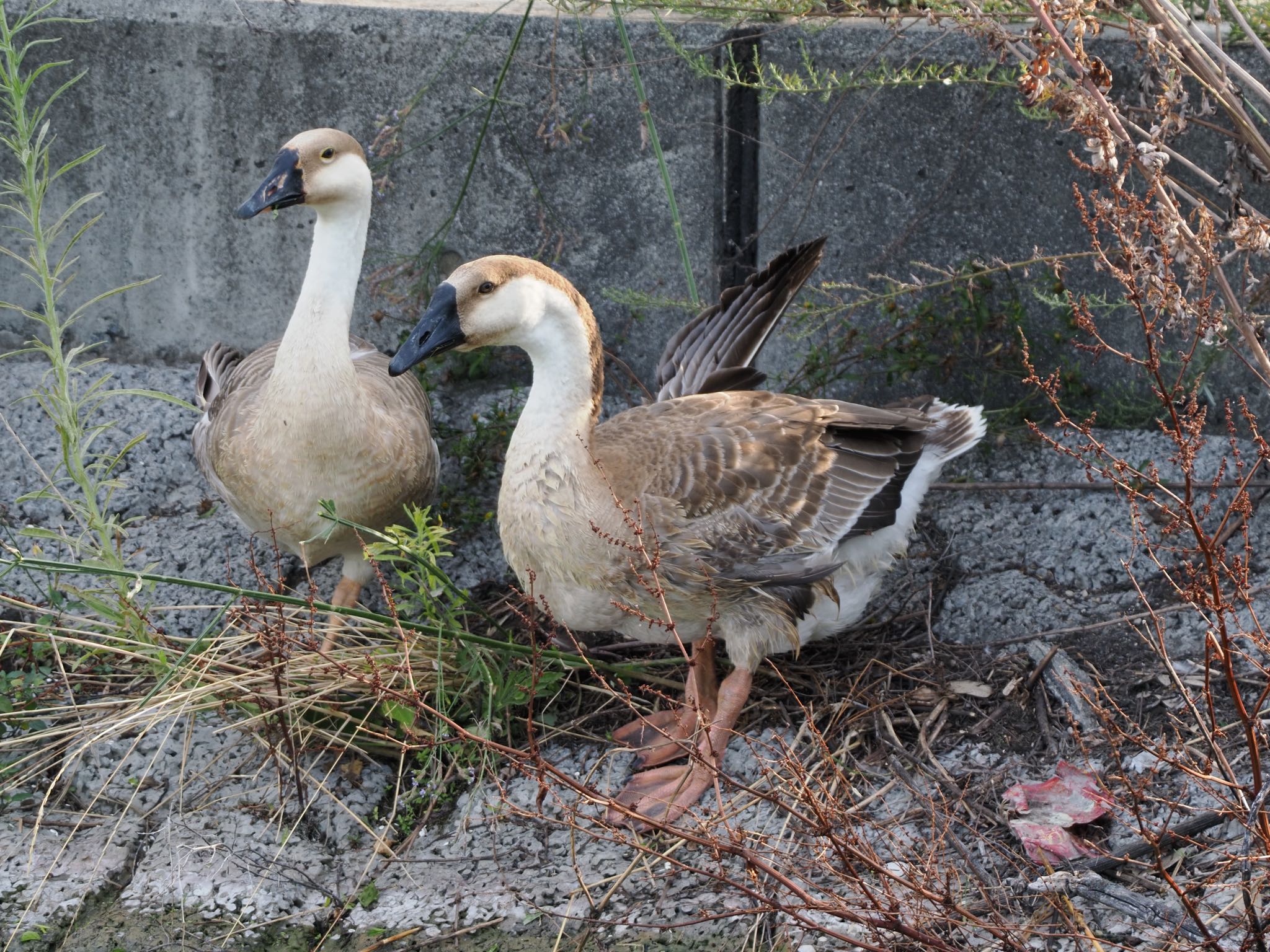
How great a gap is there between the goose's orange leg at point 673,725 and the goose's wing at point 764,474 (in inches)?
12.2

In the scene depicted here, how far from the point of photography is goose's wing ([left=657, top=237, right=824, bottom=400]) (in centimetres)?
412

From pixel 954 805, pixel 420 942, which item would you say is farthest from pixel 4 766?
pixel 954 805

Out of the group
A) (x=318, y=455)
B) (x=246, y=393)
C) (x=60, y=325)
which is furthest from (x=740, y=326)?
(x=60, y=325)

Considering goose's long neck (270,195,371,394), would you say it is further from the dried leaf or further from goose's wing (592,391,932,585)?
the dried leaf

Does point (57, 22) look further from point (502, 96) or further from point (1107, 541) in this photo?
point (1107, 541)

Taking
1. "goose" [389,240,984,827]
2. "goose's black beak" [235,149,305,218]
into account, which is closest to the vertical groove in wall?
"goose" [389,240,984,827]

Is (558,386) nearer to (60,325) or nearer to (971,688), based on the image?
(971,688)

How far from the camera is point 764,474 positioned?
373 centimetres

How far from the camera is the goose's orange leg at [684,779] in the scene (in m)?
3.51

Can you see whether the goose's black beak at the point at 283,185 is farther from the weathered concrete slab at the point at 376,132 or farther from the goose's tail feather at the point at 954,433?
the goose's tail feather at the point at 954,433

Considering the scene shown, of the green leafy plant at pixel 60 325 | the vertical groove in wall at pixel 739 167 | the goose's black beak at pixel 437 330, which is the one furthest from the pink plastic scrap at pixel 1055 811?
the green leafy plant at pixel 60 325

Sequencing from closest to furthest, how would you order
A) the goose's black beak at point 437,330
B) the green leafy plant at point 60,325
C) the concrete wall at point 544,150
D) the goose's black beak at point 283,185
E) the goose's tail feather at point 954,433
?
the goose's black beak at point 437,330
the green leafy plant at point 60,325
the goose's black beak at point 283,185
the goose's tail feather at point 954,433
the concrete wall at point 544,150

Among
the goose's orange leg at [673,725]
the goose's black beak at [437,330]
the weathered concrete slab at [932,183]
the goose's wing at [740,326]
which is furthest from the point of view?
the weathered concrete slab at [932,183]

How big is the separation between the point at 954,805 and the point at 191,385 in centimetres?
328
